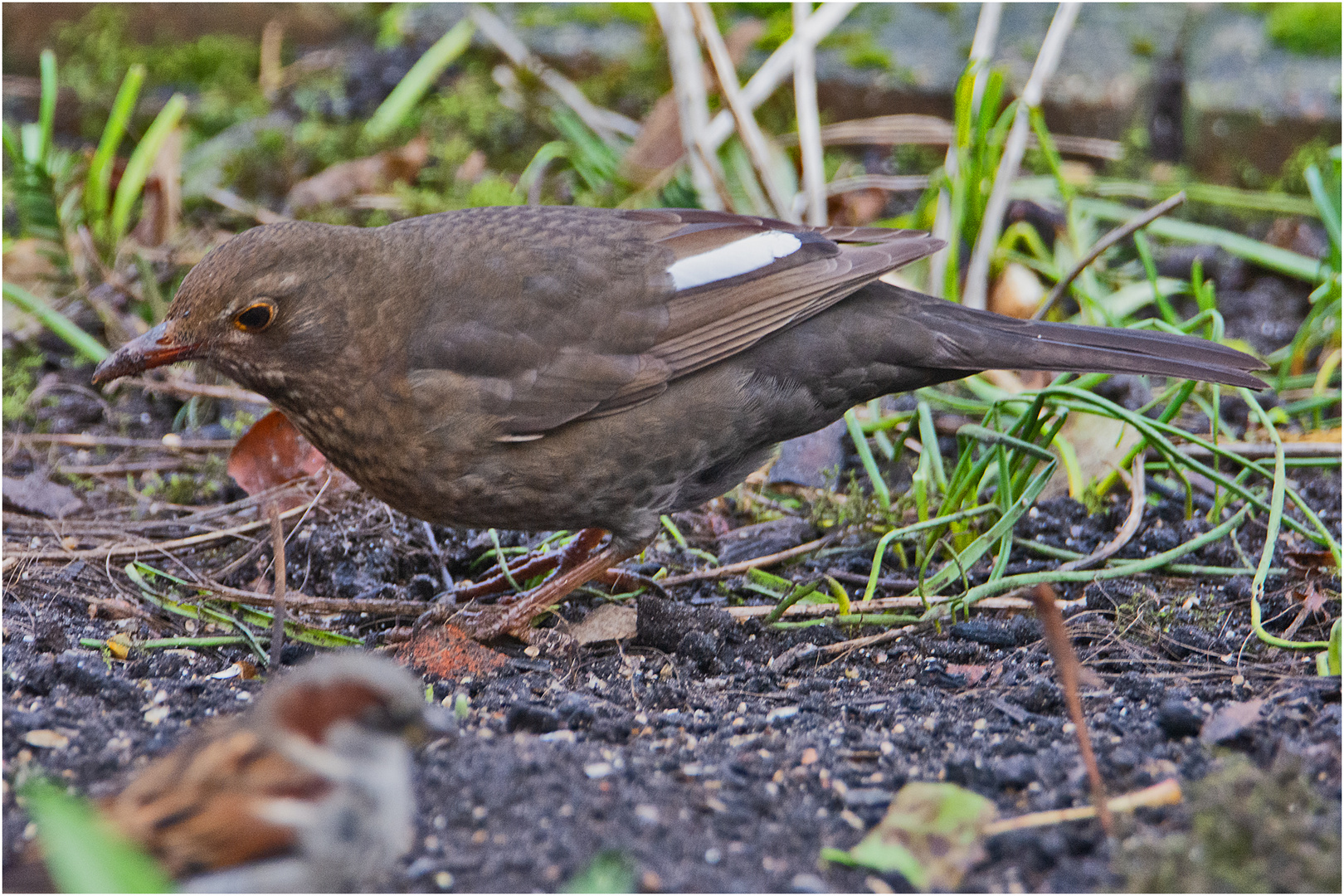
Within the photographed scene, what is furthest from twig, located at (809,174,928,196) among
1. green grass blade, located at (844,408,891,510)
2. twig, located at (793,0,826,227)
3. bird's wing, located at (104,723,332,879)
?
bird's wing, located at (104,723,332,879)

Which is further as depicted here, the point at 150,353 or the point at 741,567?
the point at 741,567

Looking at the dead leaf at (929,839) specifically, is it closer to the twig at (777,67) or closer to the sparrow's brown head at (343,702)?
the sparrow's brown head at (343,702)

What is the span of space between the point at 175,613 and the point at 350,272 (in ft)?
3.74

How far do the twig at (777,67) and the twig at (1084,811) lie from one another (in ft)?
12.7

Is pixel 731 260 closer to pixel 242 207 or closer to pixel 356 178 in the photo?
pixel 356 178

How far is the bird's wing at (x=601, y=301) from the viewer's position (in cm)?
355

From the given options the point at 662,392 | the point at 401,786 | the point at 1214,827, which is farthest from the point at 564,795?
the point at 662,392

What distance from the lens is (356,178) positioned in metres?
6.38

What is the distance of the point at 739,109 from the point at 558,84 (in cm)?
194

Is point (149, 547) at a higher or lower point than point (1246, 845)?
lower

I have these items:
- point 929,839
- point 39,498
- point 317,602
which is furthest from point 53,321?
point 929,839

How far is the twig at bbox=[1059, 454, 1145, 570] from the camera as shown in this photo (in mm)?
3775

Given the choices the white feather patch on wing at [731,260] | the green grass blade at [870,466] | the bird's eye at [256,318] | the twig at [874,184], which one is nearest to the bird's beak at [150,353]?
the bird's eye at [256,318]

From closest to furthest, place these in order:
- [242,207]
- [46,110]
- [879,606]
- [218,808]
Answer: [218,808], [879,606], [46,110], [242,207]
